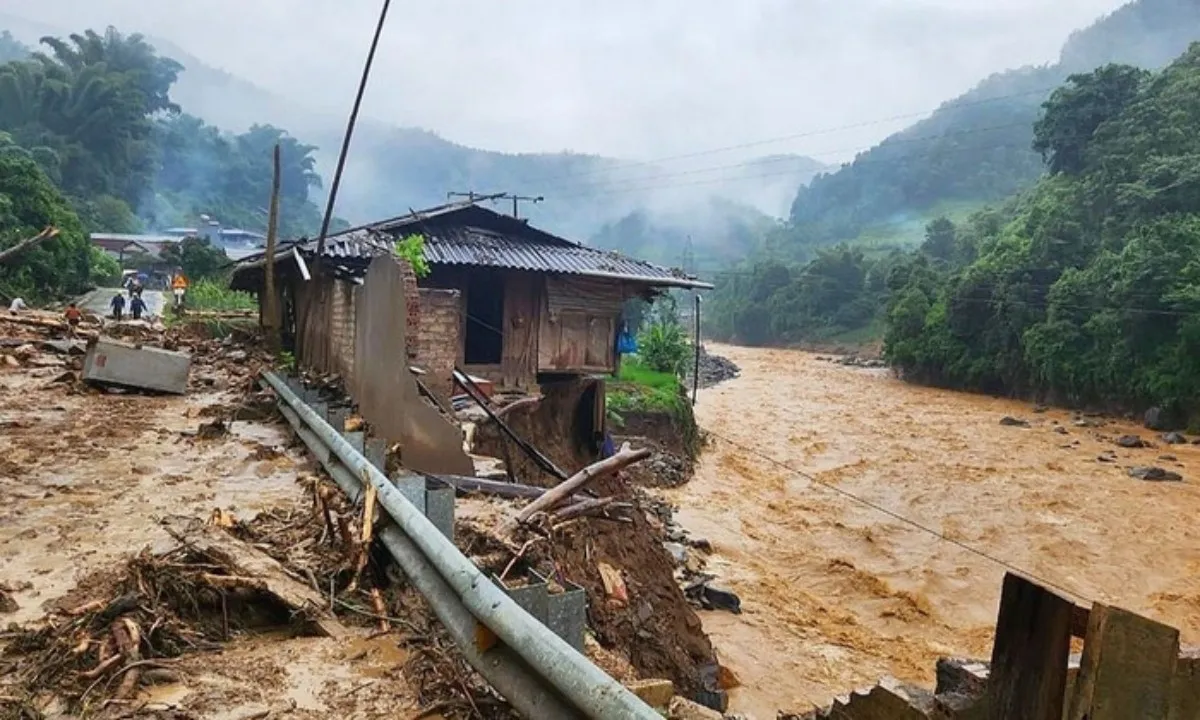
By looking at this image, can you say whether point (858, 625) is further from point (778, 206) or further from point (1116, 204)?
point (778, 206)

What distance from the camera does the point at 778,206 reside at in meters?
180

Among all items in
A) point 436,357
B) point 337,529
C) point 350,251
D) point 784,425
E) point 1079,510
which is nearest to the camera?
point 337,529

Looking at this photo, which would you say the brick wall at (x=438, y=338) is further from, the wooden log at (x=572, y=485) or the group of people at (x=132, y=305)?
the group of people at (x=132, y=305)

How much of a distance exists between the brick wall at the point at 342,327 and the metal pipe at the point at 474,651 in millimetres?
5267

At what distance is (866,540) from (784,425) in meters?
12.4

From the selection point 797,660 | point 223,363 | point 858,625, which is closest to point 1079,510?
point 858,625

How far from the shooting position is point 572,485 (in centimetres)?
473

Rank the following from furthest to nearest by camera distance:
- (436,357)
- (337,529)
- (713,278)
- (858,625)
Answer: (713,278)
(858,625)
(436,357)
(337,529)

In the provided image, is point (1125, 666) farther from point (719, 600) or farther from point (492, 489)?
point (719, 600)

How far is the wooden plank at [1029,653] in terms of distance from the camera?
→ 5.70 feet

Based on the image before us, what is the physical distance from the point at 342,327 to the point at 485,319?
6.14 m

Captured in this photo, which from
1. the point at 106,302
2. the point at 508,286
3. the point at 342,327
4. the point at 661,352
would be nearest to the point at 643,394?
the point at 661,352

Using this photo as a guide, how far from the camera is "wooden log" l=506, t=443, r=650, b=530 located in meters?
4.39

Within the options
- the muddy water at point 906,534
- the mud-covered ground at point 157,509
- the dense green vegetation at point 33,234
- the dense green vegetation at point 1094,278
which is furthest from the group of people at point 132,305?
the dense green vegetation at point 1094,278
